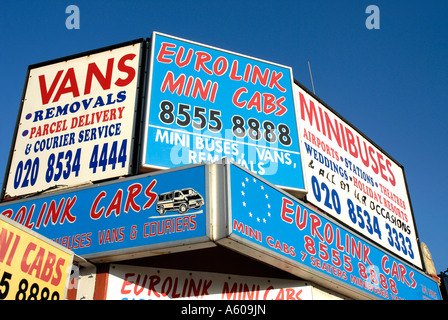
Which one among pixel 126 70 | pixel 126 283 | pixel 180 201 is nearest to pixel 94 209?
pixel 126 283

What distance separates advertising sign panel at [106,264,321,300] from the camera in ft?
29.0

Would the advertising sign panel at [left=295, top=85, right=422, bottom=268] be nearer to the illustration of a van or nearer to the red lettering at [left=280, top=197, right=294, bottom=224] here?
the red lettering at [left=280, top=197, right=294, bottom=224]

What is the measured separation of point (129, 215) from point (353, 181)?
24.7 feet

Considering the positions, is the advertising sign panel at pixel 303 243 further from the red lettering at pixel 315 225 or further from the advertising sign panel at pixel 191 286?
the advertising sign panel at pixel 191 286

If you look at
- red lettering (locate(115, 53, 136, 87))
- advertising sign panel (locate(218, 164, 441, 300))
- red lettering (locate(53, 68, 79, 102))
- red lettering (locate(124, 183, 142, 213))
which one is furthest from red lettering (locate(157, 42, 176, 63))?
advertising sign panel (locate(218, 164, 441, 300))

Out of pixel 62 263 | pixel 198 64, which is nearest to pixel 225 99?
pixel 198 64

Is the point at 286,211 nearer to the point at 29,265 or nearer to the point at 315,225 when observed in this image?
the point at 315,225

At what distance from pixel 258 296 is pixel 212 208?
7.03 ft

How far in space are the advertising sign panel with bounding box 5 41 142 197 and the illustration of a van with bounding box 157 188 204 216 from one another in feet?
6.65

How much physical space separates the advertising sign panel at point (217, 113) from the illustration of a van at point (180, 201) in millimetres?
1639

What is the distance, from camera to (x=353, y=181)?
14383 millimetres

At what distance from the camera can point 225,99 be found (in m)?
12.1

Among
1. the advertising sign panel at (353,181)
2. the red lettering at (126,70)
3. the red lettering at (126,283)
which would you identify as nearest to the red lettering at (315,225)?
the advertising sign panel at (353,181)

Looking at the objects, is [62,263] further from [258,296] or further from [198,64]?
[198,64]
